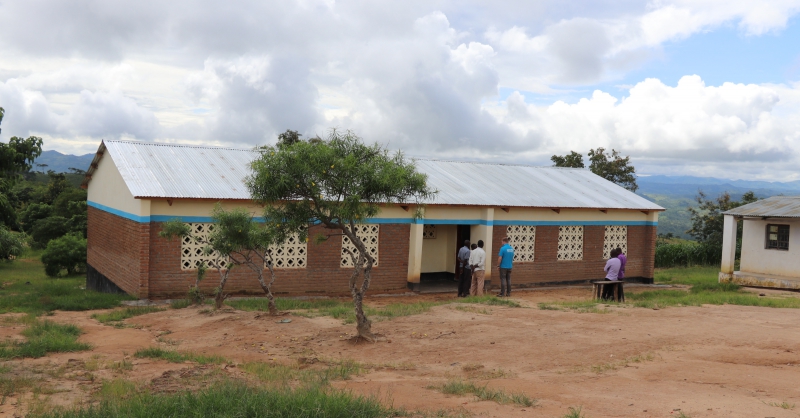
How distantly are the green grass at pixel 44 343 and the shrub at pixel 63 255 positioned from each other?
1382 centimetres

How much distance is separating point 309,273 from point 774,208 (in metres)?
15.0

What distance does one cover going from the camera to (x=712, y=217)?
31047 millimetres

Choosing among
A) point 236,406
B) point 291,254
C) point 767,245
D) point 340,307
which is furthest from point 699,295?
point 236,406

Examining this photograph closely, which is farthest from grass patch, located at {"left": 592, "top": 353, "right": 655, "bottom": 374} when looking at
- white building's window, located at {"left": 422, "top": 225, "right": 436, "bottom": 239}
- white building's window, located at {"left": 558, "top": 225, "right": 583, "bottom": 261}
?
white building's window, located at {"left": 422, "top": 225, "right": 436, "bottom": 239}

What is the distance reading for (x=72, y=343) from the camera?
9312 mm

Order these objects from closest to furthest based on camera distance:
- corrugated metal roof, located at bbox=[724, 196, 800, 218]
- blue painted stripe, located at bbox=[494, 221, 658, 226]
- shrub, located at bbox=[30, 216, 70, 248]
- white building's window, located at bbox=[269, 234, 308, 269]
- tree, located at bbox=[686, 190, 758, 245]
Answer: white building's window, located at bbox=[269, 234, 308, 269], blue painted stripe, located at bbox=[494, 221, 658, 226], corrugated metal roof, located at bbox=[724, 196, 800, 218], tree, located at bbox=[686, 190, 758, 245], shrub, located at bbox=[30, 216, 70, 248]

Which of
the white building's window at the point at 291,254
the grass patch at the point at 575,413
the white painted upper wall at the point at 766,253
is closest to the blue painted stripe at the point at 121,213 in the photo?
the white building's window at the point at 291,254

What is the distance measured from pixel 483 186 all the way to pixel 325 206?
36.4 feet

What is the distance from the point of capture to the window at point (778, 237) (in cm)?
2000

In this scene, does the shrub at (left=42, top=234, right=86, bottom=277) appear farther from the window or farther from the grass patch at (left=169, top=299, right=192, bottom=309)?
the window

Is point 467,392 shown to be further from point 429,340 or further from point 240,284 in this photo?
point 240,284

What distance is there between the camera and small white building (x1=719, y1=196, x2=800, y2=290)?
774 inches

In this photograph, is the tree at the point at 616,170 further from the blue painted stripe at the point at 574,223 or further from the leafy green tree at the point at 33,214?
the leafy green tree at the point at 33,214

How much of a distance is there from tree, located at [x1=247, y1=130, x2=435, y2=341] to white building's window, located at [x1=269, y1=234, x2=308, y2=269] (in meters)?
6.10
